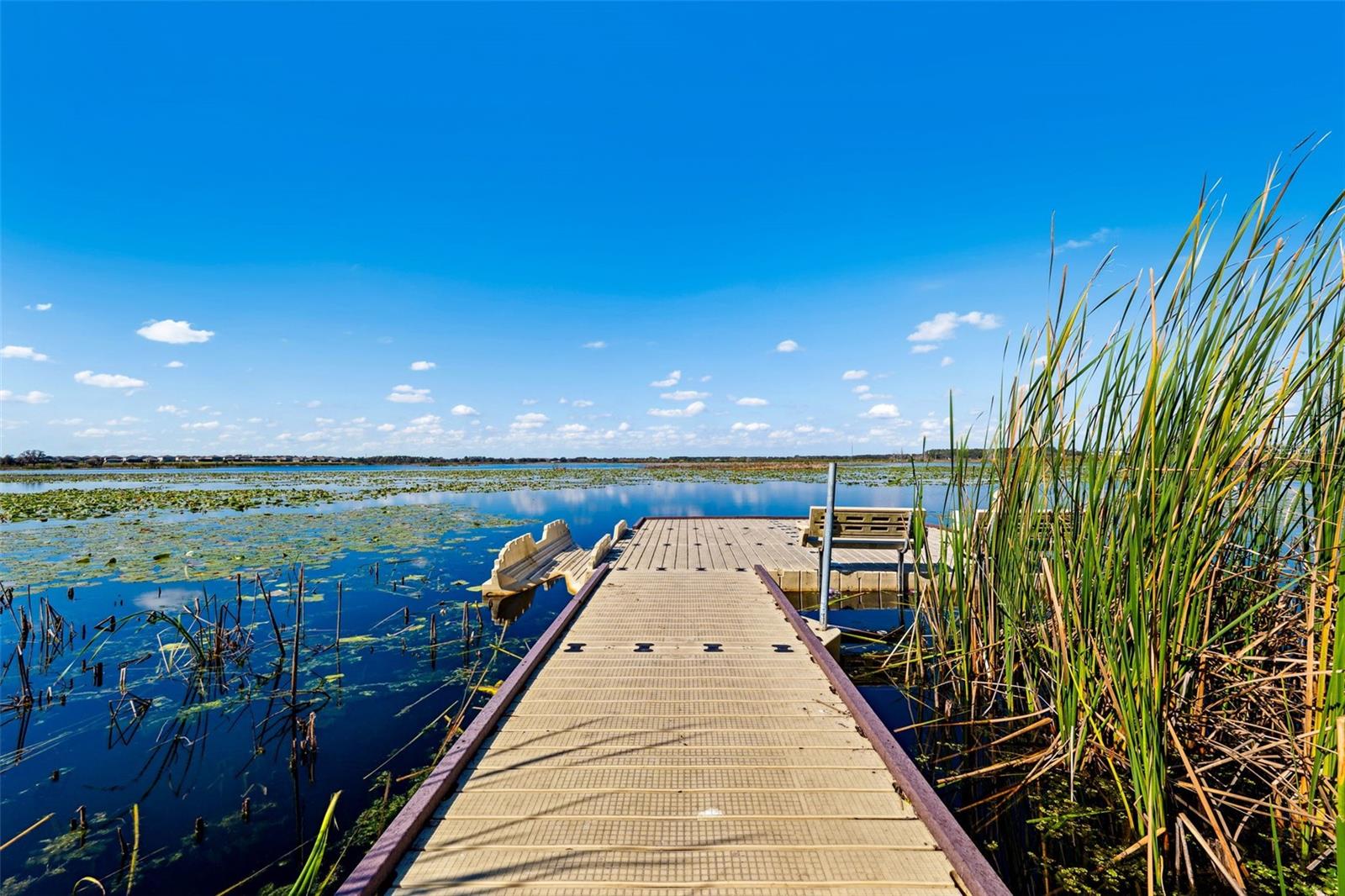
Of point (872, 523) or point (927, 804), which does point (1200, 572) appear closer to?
point (927, 804)

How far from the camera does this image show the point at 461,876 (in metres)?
2.21

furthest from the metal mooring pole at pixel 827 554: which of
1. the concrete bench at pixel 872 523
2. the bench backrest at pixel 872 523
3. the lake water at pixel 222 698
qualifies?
the bench backrest at pixel 872 523

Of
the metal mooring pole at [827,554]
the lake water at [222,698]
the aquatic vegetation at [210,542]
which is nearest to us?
the lake water at [222,698]

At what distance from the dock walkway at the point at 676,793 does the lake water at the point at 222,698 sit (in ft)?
5.86

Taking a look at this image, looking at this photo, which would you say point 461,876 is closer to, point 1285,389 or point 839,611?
point 1285,389

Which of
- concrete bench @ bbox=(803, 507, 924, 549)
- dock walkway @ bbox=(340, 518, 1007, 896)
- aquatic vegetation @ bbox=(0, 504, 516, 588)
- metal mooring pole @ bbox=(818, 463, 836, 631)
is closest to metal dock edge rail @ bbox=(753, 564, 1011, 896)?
dock walkway @ bbox=(340, 518, 1007, 896)

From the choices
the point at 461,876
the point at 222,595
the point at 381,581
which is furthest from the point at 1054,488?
the point at 222,595

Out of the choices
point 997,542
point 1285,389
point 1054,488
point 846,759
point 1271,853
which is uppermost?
point 1285,389

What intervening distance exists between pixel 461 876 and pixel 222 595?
34.7ft

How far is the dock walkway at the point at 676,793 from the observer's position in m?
2.20

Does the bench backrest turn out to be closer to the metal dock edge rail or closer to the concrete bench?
the concrete bench

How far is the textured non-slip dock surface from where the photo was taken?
2215mm

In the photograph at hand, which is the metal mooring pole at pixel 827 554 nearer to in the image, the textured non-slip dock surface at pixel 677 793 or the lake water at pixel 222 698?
the textured non-slip dock surface at pixel 677 793

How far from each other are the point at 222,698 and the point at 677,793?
5.93 meters
